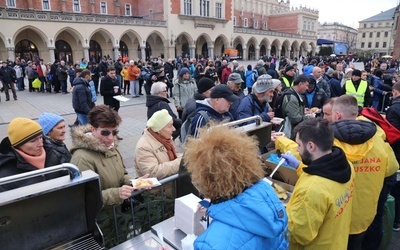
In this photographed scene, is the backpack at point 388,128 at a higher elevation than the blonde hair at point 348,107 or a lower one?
lower

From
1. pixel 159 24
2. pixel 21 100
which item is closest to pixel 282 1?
pixel 159 24

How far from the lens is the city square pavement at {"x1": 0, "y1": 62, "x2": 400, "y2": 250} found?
7255mm

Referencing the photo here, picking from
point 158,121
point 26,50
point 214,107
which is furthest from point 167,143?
point 26,50

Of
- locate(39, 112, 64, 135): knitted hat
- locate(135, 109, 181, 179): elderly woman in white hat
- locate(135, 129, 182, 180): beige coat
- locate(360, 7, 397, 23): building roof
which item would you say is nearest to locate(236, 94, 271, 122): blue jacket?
locate(135, 109, 181, 179): elderly woman in white hat

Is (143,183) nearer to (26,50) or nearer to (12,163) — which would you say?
(12,163)

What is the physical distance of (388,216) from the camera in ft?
10.5

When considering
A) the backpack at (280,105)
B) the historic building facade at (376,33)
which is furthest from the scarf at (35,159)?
the historic building facade at (376,33)

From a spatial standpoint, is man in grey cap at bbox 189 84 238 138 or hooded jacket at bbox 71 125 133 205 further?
man in grey cap at bbox 189 84 238 138

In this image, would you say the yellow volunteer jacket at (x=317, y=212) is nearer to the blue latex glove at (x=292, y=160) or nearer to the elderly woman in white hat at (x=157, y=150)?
the blue latex glove at (x=292, y=160)

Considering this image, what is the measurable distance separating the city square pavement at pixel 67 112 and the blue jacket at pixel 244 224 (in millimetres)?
4411

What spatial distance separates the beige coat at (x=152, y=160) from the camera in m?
2.86

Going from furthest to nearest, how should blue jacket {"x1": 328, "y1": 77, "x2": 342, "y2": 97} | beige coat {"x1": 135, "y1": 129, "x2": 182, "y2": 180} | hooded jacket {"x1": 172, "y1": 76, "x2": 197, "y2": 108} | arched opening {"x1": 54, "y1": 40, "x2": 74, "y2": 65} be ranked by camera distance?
arched opening {"x1": 54, "y1": 40, "x2": 74, "y2": 65} < blue jacket {"x1": 328, "y1": 77, "x2": 342, "y2": 97} < hooded jacket {"x1": 172, "y1": 76, "x2": 197, "y2": 108} < beige coat {"x1": 135, "y1": 129, "x2": 182, "y2": 180}

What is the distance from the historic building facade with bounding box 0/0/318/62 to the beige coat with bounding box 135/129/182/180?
2834cm

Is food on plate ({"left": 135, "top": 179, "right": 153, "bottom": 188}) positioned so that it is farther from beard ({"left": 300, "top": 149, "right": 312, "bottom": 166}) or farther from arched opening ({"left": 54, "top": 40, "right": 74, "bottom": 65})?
arched opening ({"left": 54, "top": 40, "right": 74, "bottom": 65})
